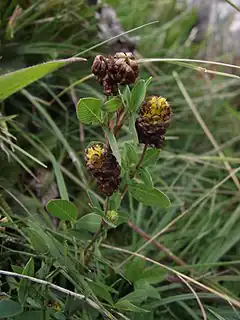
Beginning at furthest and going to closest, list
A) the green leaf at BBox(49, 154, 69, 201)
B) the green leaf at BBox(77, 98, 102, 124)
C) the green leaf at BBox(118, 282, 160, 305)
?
1. the green leaf at BBox(49, 154, 69, 201)
2. the green leaf at BBox(118, 282, 160, 305)
3. the green leaf at BBox(77, 98, 102, 124)

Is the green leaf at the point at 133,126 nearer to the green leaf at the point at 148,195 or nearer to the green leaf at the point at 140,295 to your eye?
the green leaf at the point at 148,195

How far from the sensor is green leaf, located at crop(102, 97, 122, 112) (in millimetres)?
679

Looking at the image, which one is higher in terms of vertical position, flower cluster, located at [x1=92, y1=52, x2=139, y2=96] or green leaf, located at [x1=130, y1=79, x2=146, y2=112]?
flower cluster, located at [x1=92, y1=52, x2=139, y2=96]

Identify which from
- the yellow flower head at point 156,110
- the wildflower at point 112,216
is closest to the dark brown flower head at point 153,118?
the yellow flower head at point 156,110

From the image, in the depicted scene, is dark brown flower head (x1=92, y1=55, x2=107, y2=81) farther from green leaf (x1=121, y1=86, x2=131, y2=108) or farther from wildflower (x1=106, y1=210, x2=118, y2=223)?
wildflower (x1=106, y1=210, x2=118, y2=223)

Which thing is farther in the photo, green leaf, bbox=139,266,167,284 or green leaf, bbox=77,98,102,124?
green leaf, bbox=139,266,167,284

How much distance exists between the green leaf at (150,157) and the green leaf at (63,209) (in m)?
0.12

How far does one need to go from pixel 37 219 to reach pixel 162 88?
1.96 ft

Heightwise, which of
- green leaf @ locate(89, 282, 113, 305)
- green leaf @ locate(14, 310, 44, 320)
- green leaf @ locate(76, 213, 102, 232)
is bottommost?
green leaf @ locate(89, 282, 113, 305)

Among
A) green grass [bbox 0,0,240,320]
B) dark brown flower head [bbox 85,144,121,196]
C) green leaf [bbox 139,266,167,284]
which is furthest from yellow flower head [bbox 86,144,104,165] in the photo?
green leaf [bbox 139,266,167,284]

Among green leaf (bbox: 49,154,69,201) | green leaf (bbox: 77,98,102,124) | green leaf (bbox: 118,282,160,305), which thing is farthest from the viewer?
green leaf (bbox: 49,154,69,201)

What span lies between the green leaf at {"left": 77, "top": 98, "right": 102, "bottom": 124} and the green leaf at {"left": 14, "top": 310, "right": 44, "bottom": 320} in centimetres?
26

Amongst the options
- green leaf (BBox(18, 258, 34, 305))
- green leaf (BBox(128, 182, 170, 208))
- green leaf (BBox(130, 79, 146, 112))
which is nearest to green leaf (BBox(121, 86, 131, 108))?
green leaf (BBox(130, 79, 146, 112))

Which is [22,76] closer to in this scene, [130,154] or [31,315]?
[130,154]
